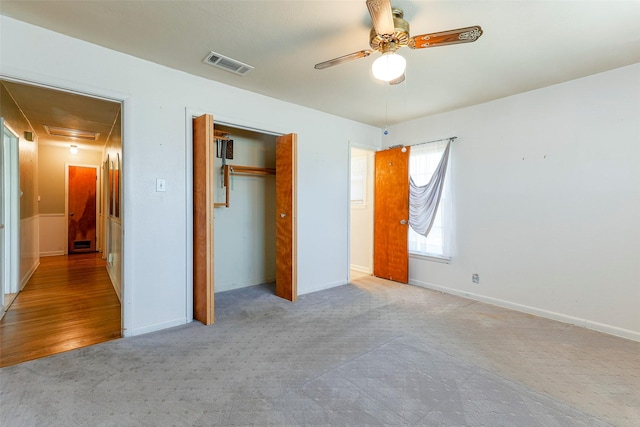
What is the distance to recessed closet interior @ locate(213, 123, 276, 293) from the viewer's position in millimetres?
4012

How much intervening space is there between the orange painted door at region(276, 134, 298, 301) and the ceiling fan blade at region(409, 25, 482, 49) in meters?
1.82

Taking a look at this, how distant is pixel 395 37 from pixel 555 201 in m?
2.51

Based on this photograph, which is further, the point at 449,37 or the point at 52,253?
the point at 52,253

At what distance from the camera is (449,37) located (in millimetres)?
1720

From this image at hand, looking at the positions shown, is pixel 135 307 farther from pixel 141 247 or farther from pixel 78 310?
pixel 78 310

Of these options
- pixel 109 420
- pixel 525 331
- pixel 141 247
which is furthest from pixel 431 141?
pixel 109 420

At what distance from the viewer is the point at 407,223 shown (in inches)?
171

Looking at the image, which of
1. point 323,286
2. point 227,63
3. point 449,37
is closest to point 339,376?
point 323,286

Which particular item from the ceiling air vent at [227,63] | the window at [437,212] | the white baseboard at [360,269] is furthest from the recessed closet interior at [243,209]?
the window at [437,212]

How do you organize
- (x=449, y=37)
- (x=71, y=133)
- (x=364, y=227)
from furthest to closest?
1. (x=364, y=227)
2. (x=71, y=133)
3. (x=449, y=37)

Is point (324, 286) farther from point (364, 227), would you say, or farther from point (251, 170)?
point (251, 170)

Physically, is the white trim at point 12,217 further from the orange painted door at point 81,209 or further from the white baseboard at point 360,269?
the white baseboard at point 360,269

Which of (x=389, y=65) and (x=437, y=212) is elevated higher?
(x=389, y=65)

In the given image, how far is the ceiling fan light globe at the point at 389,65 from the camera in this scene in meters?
1.88
